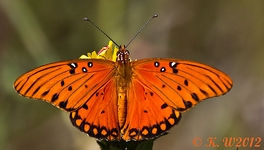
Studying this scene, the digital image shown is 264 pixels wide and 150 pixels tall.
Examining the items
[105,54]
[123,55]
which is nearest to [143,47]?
[105,54]

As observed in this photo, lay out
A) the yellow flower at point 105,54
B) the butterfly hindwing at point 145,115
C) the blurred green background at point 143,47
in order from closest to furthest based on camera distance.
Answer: the butterfly hindwing at point 145,115 < the yellow flower at point 105,54 < the blurred green background at point 143,47

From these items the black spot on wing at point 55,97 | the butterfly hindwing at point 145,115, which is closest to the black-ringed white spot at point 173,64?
the butterfly hindwing at point 145,115

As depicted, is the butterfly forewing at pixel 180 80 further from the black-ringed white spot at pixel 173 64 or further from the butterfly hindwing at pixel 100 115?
the butterfly hindwing at pixel 100 115

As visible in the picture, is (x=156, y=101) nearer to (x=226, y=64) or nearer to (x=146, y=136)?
(x=146, y=136)

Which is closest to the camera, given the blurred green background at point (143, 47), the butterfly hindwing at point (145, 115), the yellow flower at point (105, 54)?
the butterfly hindwing at point (145, 115)

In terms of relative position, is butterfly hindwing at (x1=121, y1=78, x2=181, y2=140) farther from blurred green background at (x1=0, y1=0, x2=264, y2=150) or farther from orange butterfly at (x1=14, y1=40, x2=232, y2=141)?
blurred green background at (x1=0, y1=0, x2=264, y2=150)

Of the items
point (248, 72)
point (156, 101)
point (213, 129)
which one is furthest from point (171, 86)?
point (248, 72)

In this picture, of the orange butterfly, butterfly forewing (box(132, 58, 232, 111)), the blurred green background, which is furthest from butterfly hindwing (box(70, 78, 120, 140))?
the blurred green background
